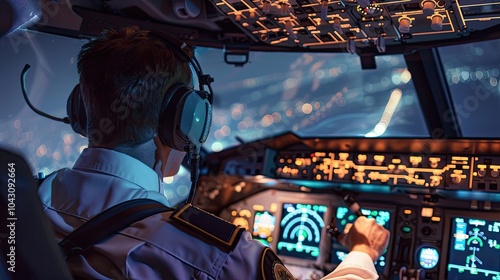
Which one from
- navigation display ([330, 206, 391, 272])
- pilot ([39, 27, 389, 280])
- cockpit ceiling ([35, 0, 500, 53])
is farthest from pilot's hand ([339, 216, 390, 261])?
navigation display ([330, 206, 391, 272])

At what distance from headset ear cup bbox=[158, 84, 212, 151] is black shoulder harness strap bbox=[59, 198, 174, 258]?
0.18 metres

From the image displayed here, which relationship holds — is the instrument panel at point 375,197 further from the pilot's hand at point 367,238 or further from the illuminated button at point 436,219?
the pilot's hand at point 367,238

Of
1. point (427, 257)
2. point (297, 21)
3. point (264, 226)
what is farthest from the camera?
point (264, 226)

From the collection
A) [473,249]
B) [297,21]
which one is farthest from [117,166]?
A: [473,249]

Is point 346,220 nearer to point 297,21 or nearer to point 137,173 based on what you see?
point 297,21

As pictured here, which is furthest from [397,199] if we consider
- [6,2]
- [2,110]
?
[6,2]

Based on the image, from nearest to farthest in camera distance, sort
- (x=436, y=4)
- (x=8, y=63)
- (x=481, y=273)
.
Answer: (x=436, y=4) → (x=8, y=63) → (x=481, y=273)

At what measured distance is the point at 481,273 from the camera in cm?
310

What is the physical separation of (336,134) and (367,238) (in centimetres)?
238

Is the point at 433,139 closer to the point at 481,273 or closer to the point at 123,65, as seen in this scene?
the point at 481,273

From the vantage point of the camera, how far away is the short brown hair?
0.93 meters

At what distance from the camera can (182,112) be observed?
101 centimetres

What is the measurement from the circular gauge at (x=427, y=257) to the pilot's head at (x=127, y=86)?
2670 millimetres

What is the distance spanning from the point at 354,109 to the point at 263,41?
1.71 m
